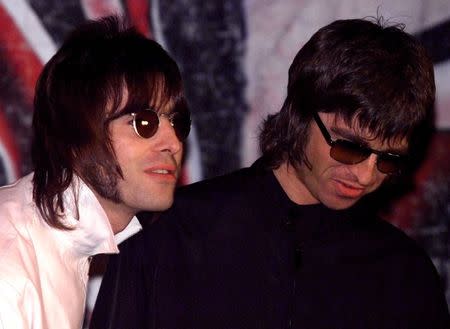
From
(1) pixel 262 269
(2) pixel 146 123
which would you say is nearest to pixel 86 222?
(2) pixel 146 123

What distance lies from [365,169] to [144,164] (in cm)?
53

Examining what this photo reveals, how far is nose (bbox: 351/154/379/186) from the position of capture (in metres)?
1.81

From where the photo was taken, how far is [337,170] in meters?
1.83

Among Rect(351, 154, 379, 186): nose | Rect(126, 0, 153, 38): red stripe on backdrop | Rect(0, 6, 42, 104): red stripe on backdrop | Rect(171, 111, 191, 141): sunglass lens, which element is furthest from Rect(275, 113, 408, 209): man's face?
Rect(0, 6, 42, 104): red stripe on backdrop

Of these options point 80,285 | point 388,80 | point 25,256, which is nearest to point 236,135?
point 388,80

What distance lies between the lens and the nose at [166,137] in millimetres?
Result: 1684

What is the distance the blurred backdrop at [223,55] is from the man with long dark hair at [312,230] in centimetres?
39

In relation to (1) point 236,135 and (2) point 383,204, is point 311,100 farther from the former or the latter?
(2) point 383,204

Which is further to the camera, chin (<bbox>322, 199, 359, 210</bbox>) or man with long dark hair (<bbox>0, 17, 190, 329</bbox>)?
chin (<bbox>322, 199, 359, 210</bbox>)

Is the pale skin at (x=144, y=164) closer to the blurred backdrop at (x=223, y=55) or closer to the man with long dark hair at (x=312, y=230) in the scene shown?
the man with long dark hair at (x=312, y=230)

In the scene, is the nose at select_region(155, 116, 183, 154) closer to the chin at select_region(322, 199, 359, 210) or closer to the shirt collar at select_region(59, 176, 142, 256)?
the shirt collar at select_region(59, 176, 142, 256)

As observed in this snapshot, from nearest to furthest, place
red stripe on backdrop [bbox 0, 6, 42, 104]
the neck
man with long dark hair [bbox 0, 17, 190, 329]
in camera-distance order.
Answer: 1. man with long dark hair [bbox 0, 17, 190, 329]
2. the neck
3. red stripe on backdrop [bbox 0, 6, 42, 104]

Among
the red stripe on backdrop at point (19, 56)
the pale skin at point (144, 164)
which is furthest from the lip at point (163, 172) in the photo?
the red stripe on backdrop at point (19, 56)

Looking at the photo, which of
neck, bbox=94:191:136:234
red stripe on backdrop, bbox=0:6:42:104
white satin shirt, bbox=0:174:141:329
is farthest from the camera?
red stripe on backdrop, bbox=0:6:42:104
